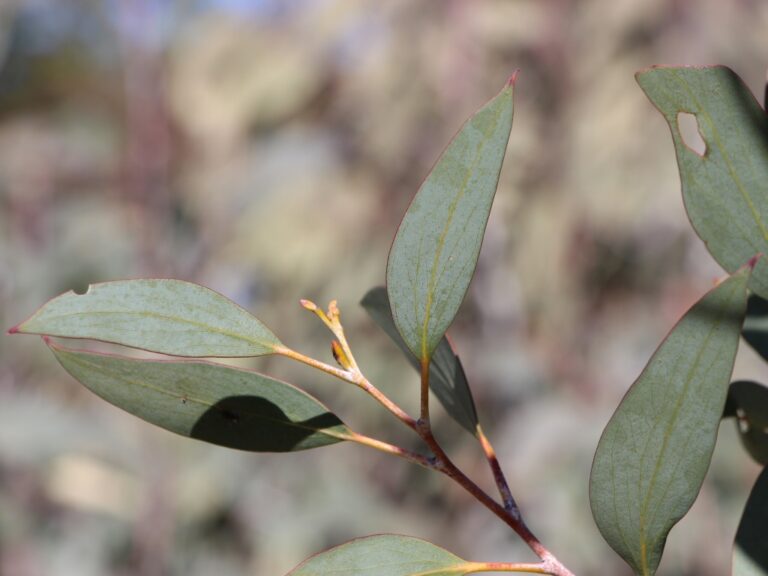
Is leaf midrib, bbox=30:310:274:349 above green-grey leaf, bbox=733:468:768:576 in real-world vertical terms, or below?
above

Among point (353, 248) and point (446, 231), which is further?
point (353, 248)

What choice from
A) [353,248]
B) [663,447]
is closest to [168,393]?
[663,447]

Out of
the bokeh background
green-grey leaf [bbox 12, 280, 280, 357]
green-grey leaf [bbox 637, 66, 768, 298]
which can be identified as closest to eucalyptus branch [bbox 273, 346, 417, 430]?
green-grey leaf [bbox 12, 280, 280, 357]

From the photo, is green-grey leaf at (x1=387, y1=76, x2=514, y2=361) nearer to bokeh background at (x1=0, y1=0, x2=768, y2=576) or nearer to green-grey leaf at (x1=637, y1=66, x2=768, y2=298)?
green-grey leaf at (x1=637, y1=66, x2=768, y2=298)

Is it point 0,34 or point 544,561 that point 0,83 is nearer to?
point 0,34

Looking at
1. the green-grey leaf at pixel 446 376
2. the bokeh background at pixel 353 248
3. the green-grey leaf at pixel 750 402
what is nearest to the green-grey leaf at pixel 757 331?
the green-grey leaf at pixel 750 402

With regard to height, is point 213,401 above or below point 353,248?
below

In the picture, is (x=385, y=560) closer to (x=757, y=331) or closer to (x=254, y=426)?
(x=254, y=426)

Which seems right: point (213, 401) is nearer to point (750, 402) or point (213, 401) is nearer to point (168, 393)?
point (168, 393)
